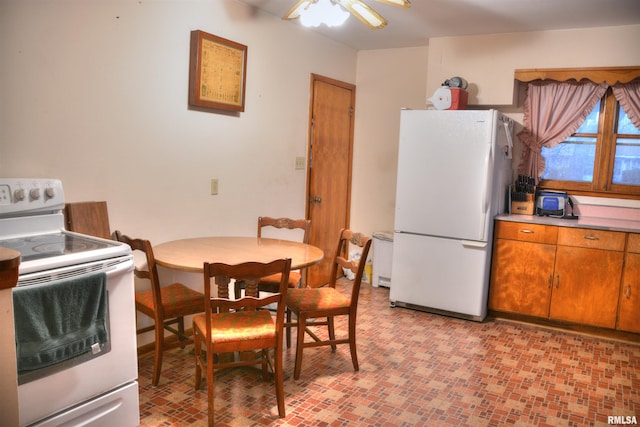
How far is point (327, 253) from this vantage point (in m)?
4.85

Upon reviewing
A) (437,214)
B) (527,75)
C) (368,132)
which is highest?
(527,75)

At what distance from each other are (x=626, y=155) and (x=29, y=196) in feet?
13.4

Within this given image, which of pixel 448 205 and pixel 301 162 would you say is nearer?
pixel 448 205

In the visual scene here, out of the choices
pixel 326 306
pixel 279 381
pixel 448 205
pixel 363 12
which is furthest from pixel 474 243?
pixel 279 381

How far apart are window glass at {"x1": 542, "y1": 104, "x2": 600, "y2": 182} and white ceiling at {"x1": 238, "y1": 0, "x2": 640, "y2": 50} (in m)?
0.76

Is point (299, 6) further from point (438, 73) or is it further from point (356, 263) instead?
point (438, 73)

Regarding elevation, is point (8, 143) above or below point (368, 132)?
below

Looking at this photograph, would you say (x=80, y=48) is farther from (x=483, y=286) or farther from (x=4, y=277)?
(x=483, y=286)

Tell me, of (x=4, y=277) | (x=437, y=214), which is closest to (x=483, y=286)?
(x=437, y=214)

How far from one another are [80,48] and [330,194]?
270 centimetres

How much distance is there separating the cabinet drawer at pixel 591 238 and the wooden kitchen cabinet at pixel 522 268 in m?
0.07

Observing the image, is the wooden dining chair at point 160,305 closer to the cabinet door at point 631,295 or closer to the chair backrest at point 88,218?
the chair backrest at point 88,218

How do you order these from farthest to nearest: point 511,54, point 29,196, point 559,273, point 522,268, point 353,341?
point 511,54
point 522,268
point 559,273
point 353,341
point 29,196

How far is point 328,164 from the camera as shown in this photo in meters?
4.72
